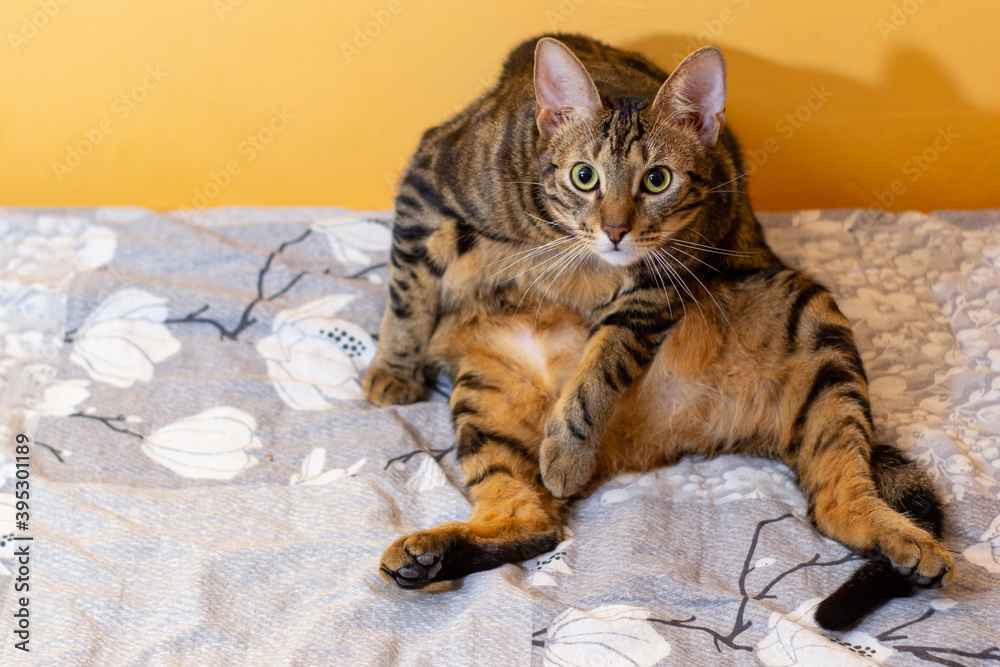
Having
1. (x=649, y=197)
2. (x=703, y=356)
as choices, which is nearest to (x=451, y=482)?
(x=703, y=356)

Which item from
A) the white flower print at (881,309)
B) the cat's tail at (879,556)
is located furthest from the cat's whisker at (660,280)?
the white flower print at (881,309)

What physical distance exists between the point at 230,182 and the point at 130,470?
1140 millimetres

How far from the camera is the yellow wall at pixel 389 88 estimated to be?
2146 millimetres

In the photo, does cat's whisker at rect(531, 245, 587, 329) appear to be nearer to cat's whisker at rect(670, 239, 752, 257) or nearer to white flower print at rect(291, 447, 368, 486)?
cat's whisker at rect(670, 239, 752, 257)

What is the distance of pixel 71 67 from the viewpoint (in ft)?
7.28

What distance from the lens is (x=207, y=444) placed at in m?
1.64

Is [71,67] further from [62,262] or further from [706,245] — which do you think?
[706,245]

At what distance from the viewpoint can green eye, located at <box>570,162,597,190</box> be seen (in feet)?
4.88

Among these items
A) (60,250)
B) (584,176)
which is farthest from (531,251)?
(60,250)

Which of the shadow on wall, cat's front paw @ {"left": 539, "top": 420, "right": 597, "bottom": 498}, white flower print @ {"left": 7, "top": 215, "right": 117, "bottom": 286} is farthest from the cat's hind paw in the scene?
white flower print @ {"left": 7, "top": 215, "right": 117, "bottom": 286}

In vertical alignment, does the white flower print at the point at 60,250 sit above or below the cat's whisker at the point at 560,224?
below

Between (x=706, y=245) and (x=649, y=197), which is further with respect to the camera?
(x=706, y=245)

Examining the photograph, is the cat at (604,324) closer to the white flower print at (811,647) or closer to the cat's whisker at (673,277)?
the cat's whisker at (673,277)

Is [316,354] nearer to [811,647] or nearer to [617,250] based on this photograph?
[617,250]
